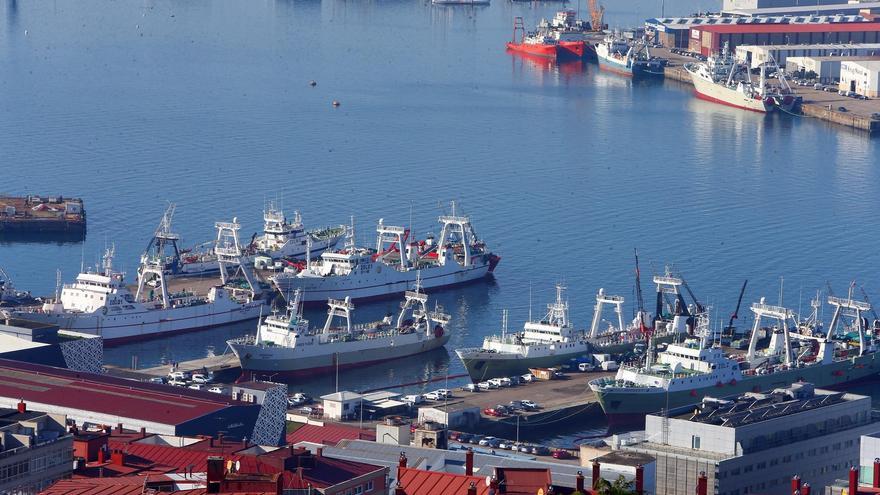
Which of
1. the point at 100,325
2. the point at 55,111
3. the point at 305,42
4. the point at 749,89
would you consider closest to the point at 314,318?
the point at 100,325

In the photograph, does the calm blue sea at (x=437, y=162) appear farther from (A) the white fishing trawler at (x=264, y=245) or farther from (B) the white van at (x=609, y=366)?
(B) the white van at (x=609, y=366)

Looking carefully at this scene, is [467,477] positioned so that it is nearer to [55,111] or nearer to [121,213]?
[121,213]

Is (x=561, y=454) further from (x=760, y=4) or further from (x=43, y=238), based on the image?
(x=760, y=4)

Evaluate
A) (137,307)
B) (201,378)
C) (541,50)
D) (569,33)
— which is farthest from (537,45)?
(201,378)

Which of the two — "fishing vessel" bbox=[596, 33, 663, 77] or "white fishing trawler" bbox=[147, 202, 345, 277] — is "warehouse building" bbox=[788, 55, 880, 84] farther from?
"white fishing trawler" bbox=[147, 202, 345, 277]

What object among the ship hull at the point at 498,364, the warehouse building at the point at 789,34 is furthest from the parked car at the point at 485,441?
the warehouse building at the point at 789,34

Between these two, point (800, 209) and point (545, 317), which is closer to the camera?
point (545, 317)
